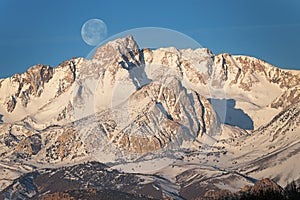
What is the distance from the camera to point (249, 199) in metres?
119

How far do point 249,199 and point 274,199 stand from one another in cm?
527

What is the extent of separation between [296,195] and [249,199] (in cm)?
695

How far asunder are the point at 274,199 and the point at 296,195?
15.4 feet

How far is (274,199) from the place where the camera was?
11462cm

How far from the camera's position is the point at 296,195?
118 m
